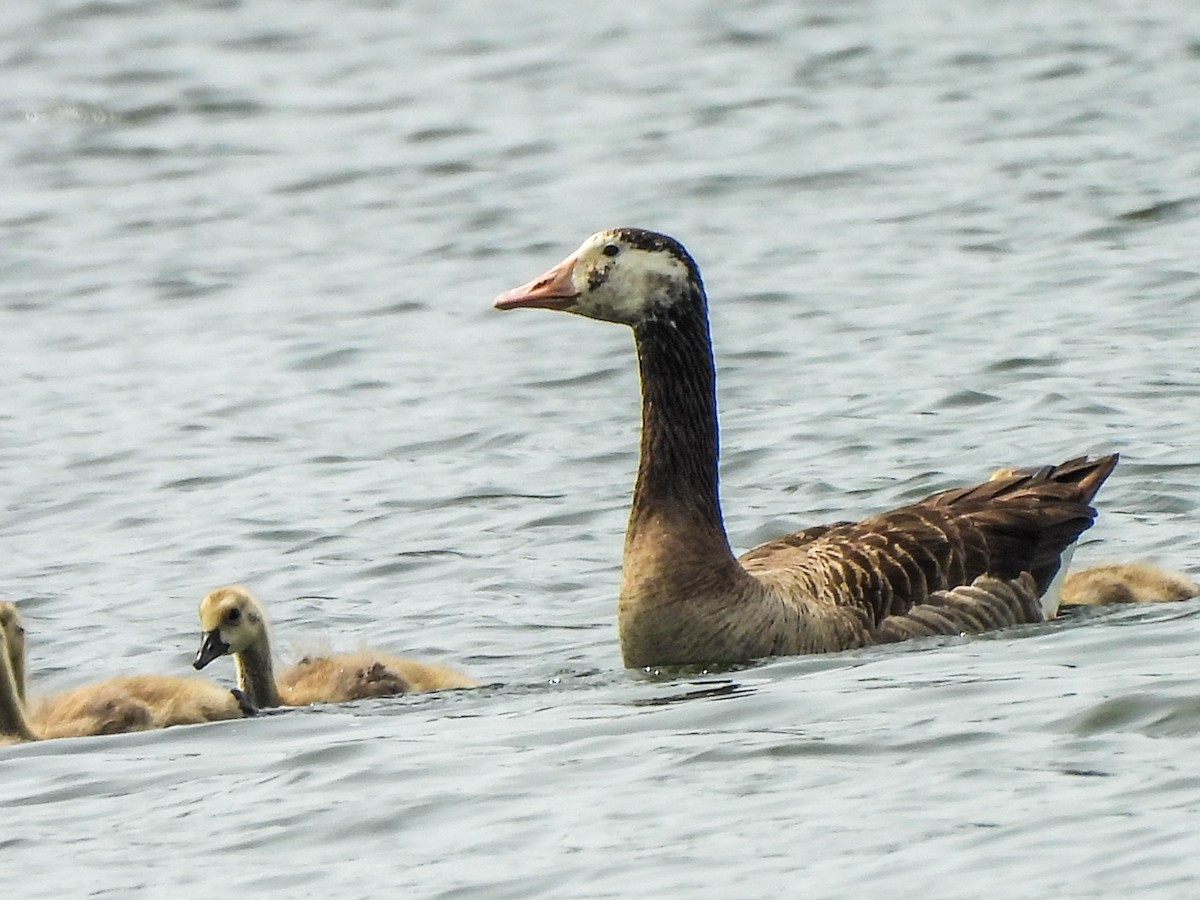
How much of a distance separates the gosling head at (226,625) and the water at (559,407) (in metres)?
0.44

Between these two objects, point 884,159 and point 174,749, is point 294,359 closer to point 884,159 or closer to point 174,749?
point 884,159

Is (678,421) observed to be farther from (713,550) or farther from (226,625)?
(226,625)

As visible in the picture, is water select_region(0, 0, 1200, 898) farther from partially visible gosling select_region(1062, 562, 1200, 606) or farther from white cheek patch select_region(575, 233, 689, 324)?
white cheek patch select_region(575, 233, 689, 324)

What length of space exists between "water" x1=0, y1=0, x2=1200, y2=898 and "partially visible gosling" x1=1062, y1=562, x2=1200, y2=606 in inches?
12.2

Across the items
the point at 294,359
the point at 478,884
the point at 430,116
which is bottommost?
the point at 478,884

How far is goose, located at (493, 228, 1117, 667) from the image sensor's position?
1113 centimetres

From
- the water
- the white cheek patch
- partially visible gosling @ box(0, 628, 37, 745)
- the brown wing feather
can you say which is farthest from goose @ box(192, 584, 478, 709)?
the white cheek patch

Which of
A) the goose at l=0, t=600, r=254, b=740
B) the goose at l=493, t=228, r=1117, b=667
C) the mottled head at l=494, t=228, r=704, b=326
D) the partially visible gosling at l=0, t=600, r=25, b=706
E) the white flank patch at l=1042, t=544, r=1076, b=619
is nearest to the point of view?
the goose at l=0, t=600, r=254, b=740

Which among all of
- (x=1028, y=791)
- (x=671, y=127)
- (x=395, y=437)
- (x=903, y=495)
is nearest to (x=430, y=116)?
(x=671, y=127)

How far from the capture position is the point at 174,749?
410 inches

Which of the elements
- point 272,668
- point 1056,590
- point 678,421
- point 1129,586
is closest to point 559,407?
point 678,421

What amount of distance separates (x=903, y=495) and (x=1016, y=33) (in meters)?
13.5

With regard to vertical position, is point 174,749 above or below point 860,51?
below

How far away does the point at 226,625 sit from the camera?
36.9 feet
